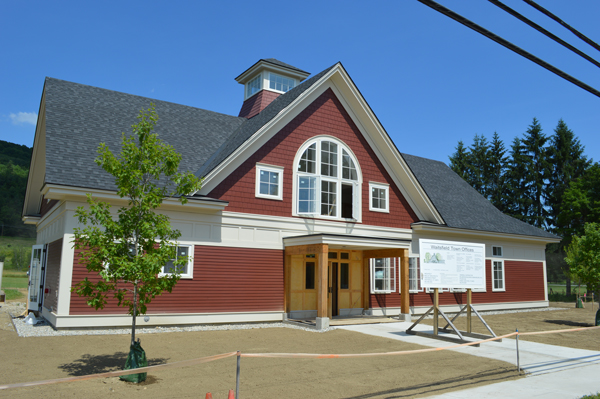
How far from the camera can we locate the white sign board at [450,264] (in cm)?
1223

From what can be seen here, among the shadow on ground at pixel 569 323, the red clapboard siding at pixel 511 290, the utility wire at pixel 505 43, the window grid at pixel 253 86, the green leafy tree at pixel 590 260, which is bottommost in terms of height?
the shadow on ground at pixel 569 323

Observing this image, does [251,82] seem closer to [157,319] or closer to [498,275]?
[157,319]

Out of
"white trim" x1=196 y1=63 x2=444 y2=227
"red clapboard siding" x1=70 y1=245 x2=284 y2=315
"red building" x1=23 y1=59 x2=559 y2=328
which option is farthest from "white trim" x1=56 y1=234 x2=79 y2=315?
"white trim" x1=196 y1=63 x2=444 y2=227

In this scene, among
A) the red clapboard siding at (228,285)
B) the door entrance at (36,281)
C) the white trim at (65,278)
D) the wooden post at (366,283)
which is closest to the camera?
the white trim at (65,278)

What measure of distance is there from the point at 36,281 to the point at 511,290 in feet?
69.5

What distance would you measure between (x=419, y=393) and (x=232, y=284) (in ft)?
29.1

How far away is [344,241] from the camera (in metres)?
15.1

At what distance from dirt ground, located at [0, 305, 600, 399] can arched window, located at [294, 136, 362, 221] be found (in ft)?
17.8

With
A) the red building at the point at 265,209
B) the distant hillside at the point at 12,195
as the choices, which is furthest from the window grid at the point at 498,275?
the distant hillside at the point at 12,195

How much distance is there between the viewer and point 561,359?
10.3 meters

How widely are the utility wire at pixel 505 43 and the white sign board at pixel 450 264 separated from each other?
19.8 feet

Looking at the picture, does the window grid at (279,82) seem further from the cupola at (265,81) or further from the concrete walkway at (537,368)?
the concrete walkway at (537,368)

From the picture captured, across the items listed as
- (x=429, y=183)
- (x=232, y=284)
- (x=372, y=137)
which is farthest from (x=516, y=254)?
(x=232, y=284)

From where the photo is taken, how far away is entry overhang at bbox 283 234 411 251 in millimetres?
14641
